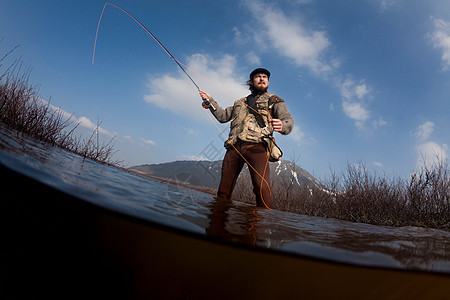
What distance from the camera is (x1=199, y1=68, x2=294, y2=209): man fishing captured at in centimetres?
296

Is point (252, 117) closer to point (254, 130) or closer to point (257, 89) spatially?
point (254, 130)

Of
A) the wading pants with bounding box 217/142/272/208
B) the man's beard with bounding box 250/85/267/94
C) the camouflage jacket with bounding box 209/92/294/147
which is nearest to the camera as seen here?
the wading pants with bounding box 217/142/272/208

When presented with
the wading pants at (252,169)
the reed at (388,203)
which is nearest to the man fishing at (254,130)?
the wading pants at (252,169)

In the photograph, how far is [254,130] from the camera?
3.15 metres

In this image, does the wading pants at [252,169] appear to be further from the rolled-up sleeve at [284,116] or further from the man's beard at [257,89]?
the man's beard at [257,89]

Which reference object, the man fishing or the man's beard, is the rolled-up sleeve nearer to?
the man fishing

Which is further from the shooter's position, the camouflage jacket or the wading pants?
the camouflage jacket

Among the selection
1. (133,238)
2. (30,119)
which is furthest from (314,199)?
(30,119)

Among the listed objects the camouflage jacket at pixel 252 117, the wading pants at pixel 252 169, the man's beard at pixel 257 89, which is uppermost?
the man's beard at pixel 257 89

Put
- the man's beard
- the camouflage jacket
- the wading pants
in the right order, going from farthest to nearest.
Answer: the man's beard
the camouflage jacket
the wading pants

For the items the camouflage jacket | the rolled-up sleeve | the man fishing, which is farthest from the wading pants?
the rolled-up sleeve

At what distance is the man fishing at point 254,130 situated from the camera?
9.72 feet

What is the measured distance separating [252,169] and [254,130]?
1.97 feet

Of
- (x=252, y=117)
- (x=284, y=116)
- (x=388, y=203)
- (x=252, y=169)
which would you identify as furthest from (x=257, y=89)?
(x=388, y=203)
